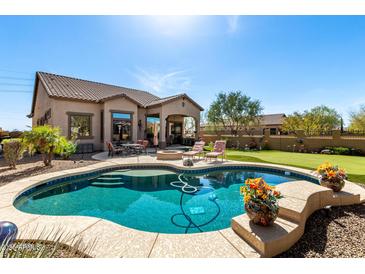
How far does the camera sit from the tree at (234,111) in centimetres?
2386

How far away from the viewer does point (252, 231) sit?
9.60ft

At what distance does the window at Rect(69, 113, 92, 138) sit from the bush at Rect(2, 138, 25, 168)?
4.91m

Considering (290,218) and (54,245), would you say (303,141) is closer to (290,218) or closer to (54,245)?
(290,218)

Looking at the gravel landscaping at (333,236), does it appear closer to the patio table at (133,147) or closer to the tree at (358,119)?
the patio table at (133,147)

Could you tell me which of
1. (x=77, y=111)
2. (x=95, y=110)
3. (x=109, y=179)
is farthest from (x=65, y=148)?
(x=95, y=110)

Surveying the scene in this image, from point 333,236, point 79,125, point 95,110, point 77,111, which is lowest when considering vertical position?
point 333,236

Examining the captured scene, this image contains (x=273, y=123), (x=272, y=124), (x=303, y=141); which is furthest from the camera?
(x=273, y=123)

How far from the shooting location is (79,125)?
14305 mm

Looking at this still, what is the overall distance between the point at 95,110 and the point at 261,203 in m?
15.8

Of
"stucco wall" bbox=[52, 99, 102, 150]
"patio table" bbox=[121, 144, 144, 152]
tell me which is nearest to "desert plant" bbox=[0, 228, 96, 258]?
"patio table" bbox=[121, 144, 144, 152]

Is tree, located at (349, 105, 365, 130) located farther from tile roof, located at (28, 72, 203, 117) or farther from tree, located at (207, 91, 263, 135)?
tile roof, located at (28, 72, 203, 117)

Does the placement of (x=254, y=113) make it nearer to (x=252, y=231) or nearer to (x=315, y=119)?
(x=315, y=119)

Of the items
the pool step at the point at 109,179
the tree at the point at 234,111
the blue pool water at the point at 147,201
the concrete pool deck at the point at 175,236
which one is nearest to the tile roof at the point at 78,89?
the tree at the point at 234,111
